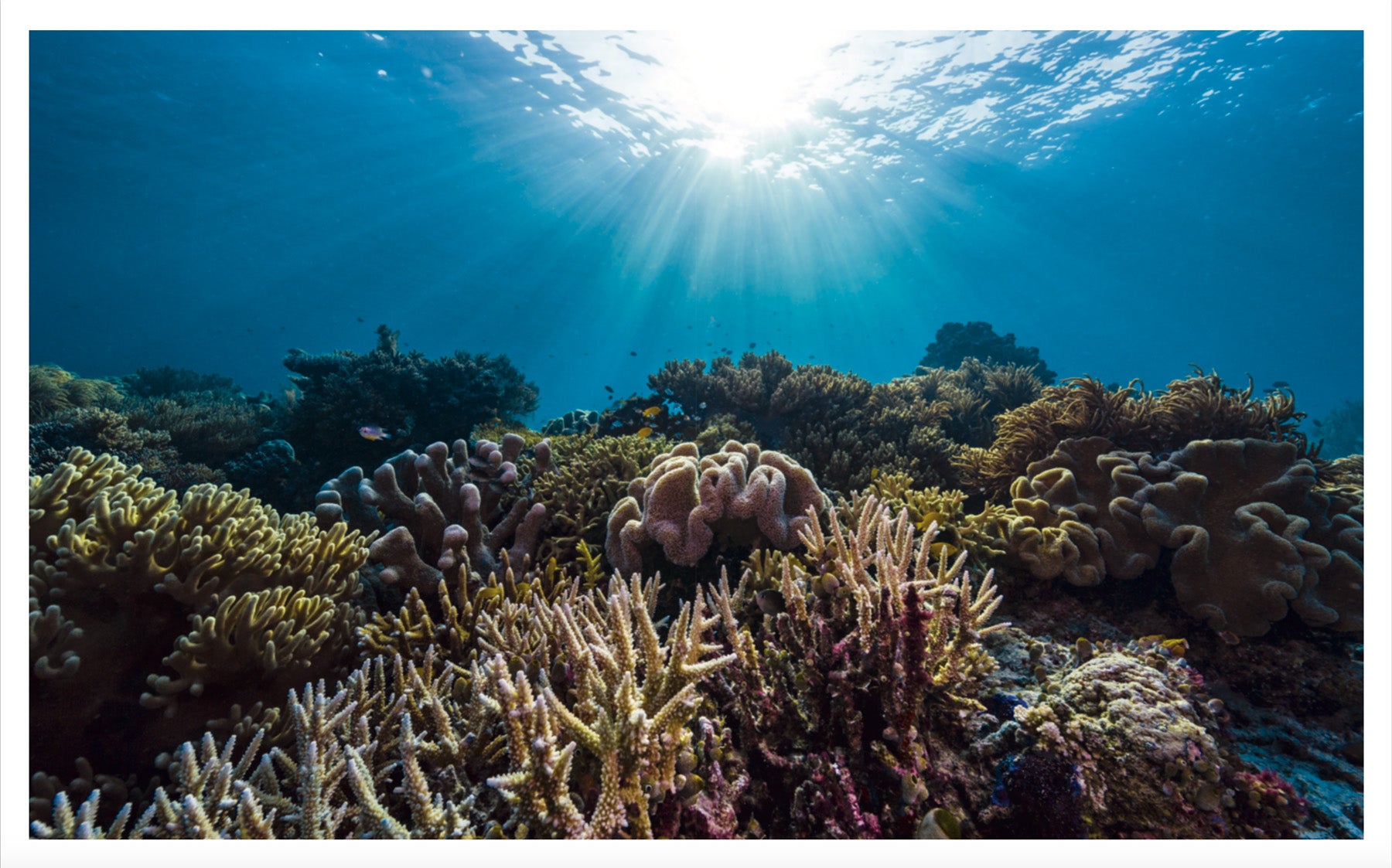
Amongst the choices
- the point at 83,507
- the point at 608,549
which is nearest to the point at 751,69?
the point at 608,549

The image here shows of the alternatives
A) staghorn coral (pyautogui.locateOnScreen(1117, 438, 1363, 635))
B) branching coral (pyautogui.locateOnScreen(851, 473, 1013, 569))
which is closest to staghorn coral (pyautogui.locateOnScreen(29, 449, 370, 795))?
branching coral (pyautogui.locateOnScreen(851, 473, 1013, 569))

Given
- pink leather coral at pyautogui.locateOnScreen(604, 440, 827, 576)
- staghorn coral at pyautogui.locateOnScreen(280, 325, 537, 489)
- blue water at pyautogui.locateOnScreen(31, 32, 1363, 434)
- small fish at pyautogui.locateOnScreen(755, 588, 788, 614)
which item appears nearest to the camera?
small fish at pyautogui.locateOnScreen(755, 588, 788, 614)

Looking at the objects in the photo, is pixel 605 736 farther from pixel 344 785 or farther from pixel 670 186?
pixel 670 186

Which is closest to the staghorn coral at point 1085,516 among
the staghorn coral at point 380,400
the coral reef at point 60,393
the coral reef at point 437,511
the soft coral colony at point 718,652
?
the soft coral colony at point 718,652

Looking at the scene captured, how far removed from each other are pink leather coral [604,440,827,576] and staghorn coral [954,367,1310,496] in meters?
2.46

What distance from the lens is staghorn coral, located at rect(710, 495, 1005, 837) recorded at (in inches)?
61.1

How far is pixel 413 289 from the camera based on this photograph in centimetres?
6444

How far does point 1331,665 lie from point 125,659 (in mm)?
5632

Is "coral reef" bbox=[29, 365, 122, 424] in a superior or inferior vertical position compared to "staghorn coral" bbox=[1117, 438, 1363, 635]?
superior

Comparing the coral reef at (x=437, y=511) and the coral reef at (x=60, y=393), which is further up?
the coral reef at (x=60, y=393)

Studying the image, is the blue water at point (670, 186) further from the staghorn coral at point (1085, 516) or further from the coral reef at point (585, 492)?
the coral reef at point (585, 492)

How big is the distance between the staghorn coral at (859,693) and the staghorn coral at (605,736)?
345 mm

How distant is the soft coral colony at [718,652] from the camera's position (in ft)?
4.71

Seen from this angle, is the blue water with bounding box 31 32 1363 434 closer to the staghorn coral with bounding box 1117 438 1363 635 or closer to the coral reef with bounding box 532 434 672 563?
the staghorn coral with bounding box 1117 438 1363 635
